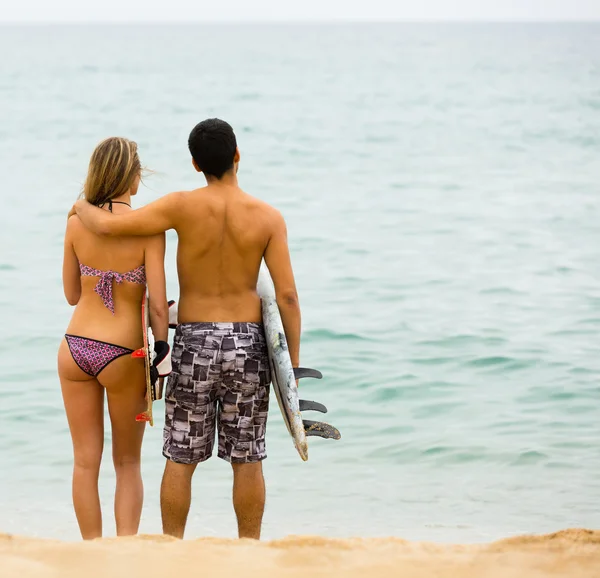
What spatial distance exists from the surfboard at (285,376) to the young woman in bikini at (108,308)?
1.35 ft

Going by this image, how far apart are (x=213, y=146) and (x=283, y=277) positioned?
0.57 meters

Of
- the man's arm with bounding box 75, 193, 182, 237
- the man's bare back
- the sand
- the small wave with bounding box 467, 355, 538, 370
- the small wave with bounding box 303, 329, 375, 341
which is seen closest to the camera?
the sand

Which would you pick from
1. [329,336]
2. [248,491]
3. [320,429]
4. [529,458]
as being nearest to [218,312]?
[320,429]

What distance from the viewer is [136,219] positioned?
360 centimetres

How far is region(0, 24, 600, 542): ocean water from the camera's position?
5.82 meters

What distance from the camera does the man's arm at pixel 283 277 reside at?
12.3 ft

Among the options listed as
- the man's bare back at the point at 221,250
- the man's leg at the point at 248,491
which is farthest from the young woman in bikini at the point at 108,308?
Result: the man's leg at the point at 248,491

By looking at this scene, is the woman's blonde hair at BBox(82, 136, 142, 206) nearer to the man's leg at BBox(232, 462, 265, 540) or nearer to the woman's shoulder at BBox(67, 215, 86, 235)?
the woman's shoulder at BBox(67, 215, 86, 235)

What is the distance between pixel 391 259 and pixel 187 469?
343 inches

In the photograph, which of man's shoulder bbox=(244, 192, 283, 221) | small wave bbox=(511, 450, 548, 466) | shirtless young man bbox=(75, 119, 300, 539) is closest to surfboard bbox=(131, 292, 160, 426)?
shirtless young man bbox=(75, 119, 300, 539)

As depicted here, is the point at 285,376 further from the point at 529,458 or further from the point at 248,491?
the point at 529,458

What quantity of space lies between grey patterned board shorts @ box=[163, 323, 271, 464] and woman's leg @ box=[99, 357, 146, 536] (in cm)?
13

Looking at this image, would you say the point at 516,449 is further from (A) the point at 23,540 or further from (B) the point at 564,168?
(B) the point at 564,168

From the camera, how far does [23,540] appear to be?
326cm
